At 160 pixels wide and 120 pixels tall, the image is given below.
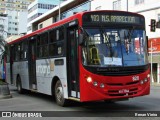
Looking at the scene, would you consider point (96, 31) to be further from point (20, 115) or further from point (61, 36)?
point (20, 115)

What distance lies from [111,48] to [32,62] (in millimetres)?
6274

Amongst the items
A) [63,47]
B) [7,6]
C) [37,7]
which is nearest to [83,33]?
[63,47]

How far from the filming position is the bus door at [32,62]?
16000mm

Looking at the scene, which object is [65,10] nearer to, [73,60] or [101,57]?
[73,60]

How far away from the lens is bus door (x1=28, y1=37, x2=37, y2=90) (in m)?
16.0

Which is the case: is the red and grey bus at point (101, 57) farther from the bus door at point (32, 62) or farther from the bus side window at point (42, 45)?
the bus door at point (32, 62)

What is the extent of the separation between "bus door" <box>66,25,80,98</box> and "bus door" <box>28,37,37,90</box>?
431 cm

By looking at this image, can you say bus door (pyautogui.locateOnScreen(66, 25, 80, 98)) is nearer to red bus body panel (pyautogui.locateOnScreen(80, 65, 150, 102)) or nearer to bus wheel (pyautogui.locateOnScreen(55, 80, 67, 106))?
red bus body panel (pyautogui.locateOnScreen(80, 65, 150, 102))

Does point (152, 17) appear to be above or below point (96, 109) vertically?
above

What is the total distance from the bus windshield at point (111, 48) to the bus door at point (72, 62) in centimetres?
60

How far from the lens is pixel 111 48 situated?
430 inches

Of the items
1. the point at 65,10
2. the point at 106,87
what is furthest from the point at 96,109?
the point at 65,10

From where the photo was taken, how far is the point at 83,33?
10.8 m

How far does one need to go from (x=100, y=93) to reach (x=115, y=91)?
1.57ft
